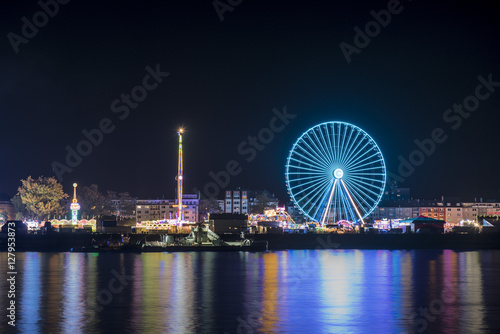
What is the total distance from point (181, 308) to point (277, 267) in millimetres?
25053

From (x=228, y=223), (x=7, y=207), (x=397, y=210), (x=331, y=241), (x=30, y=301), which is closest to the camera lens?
(x=30, y=301)

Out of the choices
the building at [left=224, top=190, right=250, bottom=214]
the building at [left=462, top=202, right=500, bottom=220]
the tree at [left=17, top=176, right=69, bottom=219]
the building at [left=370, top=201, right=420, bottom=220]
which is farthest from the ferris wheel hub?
the building at [left=224, top=190, right=250, bottom=214]

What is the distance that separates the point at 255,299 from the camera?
37.3m

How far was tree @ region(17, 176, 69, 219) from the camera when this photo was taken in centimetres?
13662

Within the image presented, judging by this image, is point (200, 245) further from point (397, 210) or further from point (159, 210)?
point (159, 210)

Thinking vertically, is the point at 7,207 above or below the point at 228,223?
above

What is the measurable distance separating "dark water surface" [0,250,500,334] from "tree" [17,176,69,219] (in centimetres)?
8110

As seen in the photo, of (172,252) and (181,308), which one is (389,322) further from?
(172,252)

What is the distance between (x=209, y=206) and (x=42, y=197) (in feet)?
197

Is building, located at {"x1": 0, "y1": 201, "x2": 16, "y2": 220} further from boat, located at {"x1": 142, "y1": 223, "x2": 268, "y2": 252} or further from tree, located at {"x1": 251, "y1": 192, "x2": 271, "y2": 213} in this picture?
boat, located at {"x1": 142, "y1": 223, "x2": 268, "y2": 252}

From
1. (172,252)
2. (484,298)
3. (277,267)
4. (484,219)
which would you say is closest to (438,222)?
(484,219)

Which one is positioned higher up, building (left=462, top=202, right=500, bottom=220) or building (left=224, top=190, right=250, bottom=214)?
building (left=224, top=190, right=250, bottom=214)

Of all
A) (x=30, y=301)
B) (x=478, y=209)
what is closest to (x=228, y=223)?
(x=30, y=301)

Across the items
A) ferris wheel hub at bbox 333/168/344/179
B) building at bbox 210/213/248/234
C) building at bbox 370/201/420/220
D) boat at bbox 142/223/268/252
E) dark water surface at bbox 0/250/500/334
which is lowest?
dark water surface at bbox 0/250/500/334
